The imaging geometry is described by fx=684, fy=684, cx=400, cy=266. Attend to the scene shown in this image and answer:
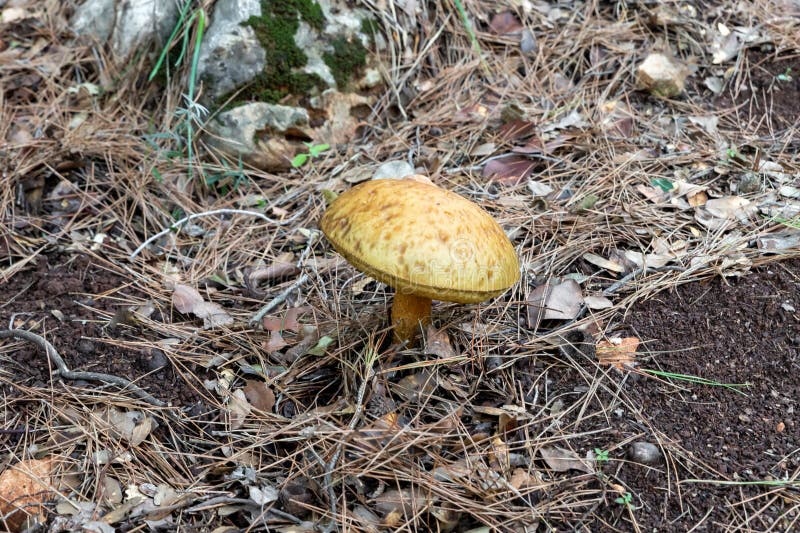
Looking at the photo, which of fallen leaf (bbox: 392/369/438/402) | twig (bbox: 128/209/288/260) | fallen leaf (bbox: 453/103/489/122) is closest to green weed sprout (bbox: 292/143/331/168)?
twig (bbox: 128/209/288/260)

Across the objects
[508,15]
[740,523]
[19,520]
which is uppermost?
[508,15]

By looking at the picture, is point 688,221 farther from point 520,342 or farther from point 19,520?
point 19,520

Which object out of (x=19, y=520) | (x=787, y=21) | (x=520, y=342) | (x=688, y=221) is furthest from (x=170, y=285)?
(x=787, y=21)

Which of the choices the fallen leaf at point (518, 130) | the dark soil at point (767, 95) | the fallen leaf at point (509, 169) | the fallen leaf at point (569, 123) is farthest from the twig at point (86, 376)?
the dark soil at point (767, 95)

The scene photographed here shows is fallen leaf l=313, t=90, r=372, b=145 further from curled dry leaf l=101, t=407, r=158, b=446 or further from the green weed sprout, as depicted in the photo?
curled dry leaf l=101, t=407, r=158, b=446

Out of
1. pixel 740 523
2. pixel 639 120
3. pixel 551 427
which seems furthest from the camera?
pixel 639 120

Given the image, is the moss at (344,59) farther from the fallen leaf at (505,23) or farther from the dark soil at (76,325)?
the dark soil at (76,325)
